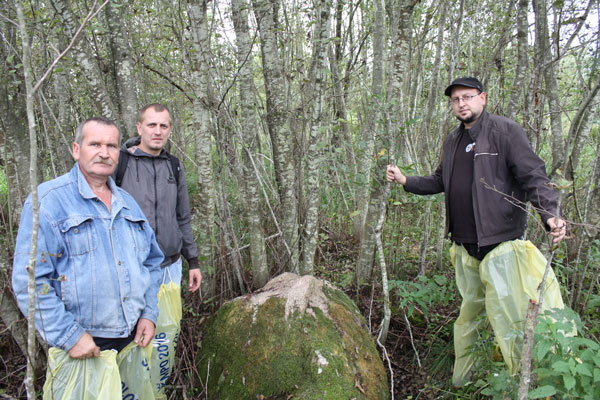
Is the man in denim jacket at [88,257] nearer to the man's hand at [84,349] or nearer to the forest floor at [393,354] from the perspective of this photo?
the man's hand at [84,349]

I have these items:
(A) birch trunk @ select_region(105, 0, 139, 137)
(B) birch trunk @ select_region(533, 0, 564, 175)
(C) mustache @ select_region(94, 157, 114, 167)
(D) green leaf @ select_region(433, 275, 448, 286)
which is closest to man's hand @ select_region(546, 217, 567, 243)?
(B) birch trunk @ select_region(533, 0, 564, 175)

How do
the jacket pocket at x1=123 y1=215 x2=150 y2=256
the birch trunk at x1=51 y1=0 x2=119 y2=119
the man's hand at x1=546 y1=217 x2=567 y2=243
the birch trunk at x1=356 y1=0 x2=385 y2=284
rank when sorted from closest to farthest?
the man's hand at x1=546 y1=217 x2=567 y2=243 < the jacket pocket at x1=123 y1=215 x2=150 y2=256 < the birch trunk at x1=51 y1=0 x2=119 y2=119 < the birch trunk at x1=356 y1=0 x2=385 y2=284

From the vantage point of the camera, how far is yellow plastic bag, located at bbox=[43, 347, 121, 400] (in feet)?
5.79

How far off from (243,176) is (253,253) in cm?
78

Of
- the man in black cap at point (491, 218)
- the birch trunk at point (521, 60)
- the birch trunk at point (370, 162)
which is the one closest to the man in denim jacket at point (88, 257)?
the birch trunk at point (370, 162)

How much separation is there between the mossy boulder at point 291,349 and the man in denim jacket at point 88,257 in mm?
811

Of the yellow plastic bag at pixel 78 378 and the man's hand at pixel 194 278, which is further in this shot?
the man's hand at pixel 194 278

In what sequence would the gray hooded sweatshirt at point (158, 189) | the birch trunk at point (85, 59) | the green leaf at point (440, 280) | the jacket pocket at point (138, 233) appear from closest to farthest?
the jacket pocket at point (138, 233)
the gray hooded sweatshirt at point (158, 189)
the birch trunk at point (85, 59)
the green leaf at point (440, 280)

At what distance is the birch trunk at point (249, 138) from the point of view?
3270 mm

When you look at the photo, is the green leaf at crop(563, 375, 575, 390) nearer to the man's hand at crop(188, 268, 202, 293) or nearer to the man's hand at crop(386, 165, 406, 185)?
the man's hand at crop(386, 165, 406, 185)

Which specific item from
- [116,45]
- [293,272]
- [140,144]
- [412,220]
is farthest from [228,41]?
[412,220]

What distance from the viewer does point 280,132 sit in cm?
351

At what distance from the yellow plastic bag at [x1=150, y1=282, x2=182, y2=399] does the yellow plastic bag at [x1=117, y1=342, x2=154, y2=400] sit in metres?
0.38

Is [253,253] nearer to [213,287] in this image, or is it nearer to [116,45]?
[213,287]
